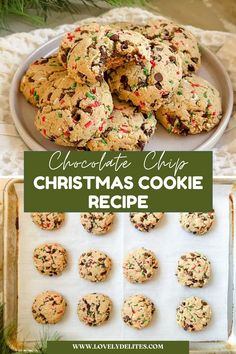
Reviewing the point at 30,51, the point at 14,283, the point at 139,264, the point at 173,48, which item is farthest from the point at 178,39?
the point at 14,283

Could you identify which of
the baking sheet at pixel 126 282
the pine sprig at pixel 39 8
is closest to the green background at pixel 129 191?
the baking sheet at pixel 126 282

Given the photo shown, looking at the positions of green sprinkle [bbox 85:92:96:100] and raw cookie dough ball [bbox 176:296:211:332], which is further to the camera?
raw cookie dough ball [bbox 176:296:211:332]

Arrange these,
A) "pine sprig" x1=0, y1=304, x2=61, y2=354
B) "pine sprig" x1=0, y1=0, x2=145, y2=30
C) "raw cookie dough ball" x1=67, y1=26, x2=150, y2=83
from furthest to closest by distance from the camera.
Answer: "pine sprig" x1=0, y1=0, x2=145, y2=30, "pine sprig" x1=0, y1=304, x2=61, y2=354, "raw cookie dough ball" x1=67, y1=26, x2=150, y2=83

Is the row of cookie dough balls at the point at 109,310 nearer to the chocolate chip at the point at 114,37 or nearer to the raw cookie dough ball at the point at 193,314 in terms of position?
the raw cookie dough ball at the point at 193,314

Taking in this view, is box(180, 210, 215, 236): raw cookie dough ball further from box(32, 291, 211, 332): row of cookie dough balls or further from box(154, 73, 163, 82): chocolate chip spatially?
box(154, 73, 163, 82): chocolate chip

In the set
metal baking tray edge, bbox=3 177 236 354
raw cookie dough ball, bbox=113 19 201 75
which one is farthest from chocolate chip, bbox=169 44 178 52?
metal baking tray edge, bbox=3 177 236 354

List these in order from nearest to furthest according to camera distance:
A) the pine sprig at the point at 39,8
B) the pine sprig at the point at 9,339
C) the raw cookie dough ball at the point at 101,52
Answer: the raw cookie dough ball at the point at 101,52
the pine sprig at the point at 9,339
the pine sprig at the point at 39,8
